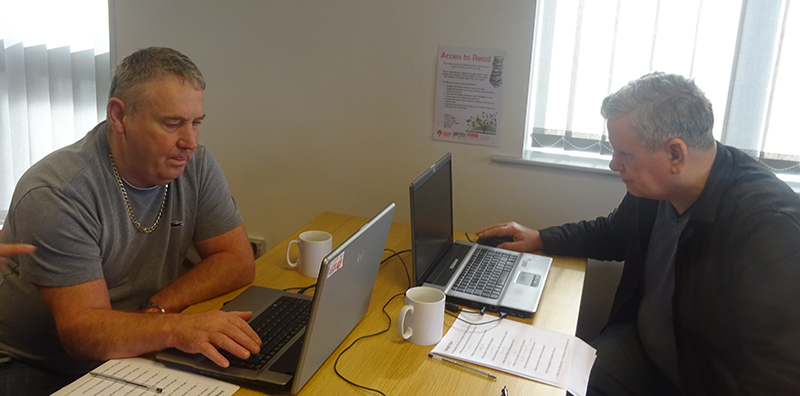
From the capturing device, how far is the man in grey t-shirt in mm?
1305

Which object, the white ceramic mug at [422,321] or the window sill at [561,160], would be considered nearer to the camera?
the white ceramic mug at [422,321]

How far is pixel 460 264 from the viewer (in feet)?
5.95

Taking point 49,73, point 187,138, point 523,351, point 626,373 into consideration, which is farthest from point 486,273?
point 49,73

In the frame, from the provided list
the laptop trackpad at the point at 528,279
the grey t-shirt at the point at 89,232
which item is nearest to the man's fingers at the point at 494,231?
the laptop trackpad at the point at 528,279

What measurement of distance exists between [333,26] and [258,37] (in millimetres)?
Result: 341

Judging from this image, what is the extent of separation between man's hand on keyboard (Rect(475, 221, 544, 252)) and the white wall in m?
0.33

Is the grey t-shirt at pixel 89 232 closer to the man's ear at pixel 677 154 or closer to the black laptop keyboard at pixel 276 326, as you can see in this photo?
the black laptop keyboard at pixel 276 326

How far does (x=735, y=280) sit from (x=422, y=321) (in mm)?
752

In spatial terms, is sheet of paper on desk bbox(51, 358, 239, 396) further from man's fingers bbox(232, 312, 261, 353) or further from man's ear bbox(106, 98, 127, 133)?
man's ear bbox(106, 98, 127, 133)

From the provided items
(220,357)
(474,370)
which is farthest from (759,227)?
(220,357)

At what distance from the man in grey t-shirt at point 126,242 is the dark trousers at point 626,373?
1.09m

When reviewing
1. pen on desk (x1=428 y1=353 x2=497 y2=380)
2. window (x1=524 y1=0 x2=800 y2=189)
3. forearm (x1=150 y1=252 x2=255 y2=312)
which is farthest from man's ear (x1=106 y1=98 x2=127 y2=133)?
window (x1=524 y1=0 x2=800 y2=189)

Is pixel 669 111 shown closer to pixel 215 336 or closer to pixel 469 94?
pixel 469 94

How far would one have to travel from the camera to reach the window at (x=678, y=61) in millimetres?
1969
